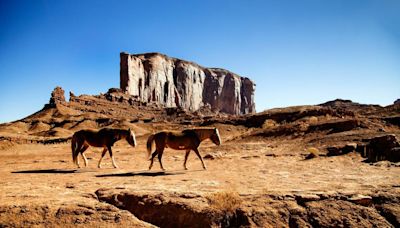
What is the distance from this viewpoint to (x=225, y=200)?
5.77 metres

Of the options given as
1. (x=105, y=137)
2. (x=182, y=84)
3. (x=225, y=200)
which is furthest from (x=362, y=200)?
(x=182, y=84)

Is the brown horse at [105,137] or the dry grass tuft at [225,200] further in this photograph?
the brown horse at [105,137]

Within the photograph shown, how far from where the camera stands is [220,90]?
183 metres

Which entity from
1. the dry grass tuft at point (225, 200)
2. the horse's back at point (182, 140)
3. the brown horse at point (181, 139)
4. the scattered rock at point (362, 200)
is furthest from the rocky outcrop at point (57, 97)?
the scattered rock at point (362, 200)

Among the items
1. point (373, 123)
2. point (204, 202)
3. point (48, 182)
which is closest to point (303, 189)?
point (204, 202)

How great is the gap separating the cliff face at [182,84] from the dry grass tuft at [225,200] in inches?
4612

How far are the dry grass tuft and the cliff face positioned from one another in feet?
384

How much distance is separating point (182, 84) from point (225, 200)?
156 meters

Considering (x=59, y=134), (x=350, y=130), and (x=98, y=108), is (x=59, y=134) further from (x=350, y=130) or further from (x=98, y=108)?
(x=350, y=130)

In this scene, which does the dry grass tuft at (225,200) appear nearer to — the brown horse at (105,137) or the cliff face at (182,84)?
the brown horse at (105,137)

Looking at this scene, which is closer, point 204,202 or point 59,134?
point 204,202

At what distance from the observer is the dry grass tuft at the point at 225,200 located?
563 centimetres

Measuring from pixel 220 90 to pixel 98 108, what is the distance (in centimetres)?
10885

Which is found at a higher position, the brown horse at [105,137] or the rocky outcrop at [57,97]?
the rocky outcrop at [57,97]
